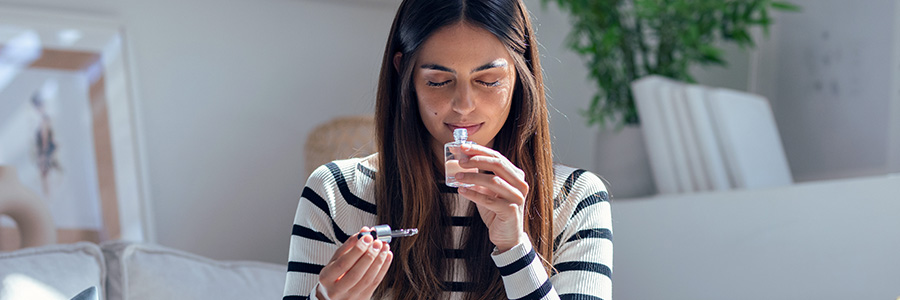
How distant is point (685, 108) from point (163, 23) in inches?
47.3

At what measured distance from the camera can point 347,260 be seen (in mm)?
917

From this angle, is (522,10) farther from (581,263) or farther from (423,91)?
(581,263)

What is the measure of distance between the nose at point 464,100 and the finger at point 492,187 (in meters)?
0.13

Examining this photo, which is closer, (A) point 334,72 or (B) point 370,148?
(B) point 370,148

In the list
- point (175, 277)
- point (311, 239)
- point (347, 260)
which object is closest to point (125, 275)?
point (175, 277)

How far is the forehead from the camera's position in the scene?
1.08 meters

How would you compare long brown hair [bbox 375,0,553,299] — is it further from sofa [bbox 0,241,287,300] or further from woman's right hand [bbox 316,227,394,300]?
sofa [bbox 0,241,287,300]

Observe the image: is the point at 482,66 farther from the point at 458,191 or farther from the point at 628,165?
the point at 628,165

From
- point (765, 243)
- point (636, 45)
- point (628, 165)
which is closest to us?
point (765, 243)

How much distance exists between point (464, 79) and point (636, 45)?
118 centimetres

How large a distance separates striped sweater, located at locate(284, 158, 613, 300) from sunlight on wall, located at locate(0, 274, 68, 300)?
0.44 meters

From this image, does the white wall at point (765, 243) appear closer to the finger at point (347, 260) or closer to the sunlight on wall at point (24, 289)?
the finger at point (347, 260)

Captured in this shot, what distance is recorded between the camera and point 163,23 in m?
2.01

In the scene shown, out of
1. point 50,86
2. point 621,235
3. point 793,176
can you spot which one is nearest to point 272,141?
point 50,86
